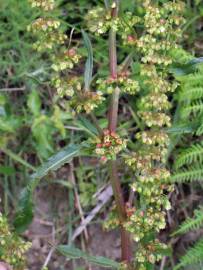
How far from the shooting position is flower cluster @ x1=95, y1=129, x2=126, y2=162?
2.35m

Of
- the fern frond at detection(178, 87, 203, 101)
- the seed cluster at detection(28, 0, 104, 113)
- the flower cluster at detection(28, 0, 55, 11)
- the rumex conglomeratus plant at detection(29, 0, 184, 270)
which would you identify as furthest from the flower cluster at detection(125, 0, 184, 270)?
the fern frond at detection(178, 87, 203, 101)

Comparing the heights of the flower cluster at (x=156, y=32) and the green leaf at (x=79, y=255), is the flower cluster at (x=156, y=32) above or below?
above

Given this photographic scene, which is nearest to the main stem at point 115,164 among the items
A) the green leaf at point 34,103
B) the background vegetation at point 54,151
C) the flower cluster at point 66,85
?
the flower cluster at point 66,85

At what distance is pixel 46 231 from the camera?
3395mm

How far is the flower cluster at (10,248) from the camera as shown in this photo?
8.14 ft

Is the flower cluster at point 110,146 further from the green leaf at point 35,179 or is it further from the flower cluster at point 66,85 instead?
the flower cluster at point 66,85

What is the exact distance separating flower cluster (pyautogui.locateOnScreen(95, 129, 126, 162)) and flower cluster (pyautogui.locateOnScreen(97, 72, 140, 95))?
0.66 feet

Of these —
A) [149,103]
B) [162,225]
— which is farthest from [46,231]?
[149,103]

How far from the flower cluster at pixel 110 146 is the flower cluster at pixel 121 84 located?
0.20 metres

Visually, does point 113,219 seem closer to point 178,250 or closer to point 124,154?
point 124,154

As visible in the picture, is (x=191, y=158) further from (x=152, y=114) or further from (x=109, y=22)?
(x=109, y=22)

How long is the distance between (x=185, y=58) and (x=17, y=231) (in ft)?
4.15

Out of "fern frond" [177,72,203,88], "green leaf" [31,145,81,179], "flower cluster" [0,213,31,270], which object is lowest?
"flower cluster" [0,213,31,270]

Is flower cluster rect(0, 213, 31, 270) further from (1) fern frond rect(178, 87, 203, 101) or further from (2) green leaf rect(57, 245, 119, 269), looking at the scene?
(1) fern frond rect(178, 87, 203, 101)
